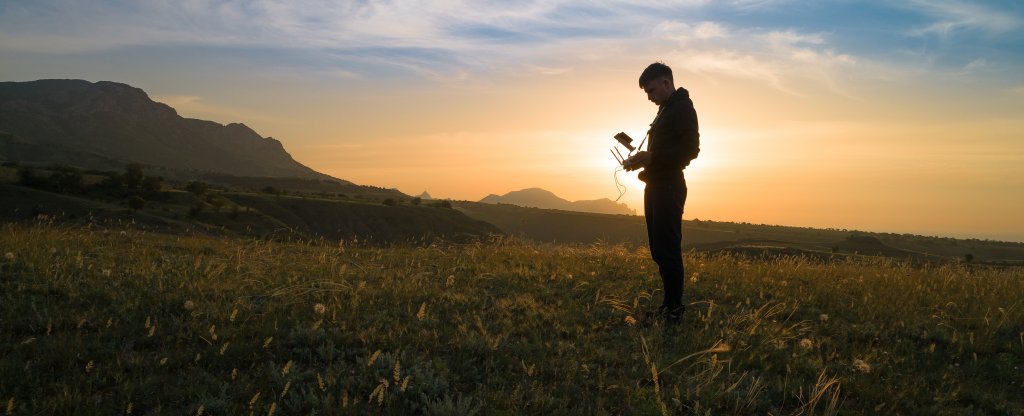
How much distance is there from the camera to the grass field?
129 inches

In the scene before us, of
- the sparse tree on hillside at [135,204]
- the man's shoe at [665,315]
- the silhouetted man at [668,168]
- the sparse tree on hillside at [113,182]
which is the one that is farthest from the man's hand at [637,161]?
the sparse tree on hillside at [113,182]

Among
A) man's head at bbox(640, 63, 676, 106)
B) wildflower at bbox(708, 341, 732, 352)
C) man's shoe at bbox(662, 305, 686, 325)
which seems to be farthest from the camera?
man's head at bbox(640, 63, 676, 106)

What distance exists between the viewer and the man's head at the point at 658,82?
5605 mm

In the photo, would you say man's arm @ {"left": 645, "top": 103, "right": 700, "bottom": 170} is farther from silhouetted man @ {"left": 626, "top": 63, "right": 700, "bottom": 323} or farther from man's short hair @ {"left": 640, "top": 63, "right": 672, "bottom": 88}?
man's short hair @ {"left": 640, "top": 63, "right": 672, "bottom": 88}

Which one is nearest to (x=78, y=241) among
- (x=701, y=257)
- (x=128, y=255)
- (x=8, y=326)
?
(x=128, y=255)

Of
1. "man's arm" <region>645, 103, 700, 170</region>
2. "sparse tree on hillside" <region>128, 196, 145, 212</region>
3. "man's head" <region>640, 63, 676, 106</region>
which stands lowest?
"sparse tree on hillside" <region>128, 196, 145, 212</region>

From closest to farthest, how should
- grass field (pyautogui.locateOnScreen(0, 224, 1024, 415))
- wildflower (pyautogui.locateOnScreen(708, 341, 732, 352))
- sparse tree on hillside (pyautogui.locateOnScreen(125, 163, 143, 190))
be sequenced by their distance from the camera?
1. grass field (pyautogui.locateOnScreen(0, 224, 1024, 415))
2. wildflower (pyautogui.locateOnScreen(708, 341, 732, 352))
3. sparse tree on hillside (pyautogui.locateOnScreen(125, 163, 143, 190))

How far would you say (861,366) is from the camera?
13.4 ft

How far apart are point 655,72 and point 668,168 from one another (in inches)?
39.4

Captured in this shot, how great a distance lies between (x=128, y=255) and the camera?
743 centimetres

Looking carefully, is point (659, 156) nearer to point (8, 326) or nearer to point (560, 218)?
point (8, 326)

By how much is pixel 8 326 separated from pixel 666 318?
5325 millimetres

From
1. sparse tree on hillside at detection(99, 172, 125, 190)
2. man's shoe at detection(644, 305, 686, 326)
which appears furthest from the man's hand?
sparse tree on hillside at detection(99, 172, 125, 190)

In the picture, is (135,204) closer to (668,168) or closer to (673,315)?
(668,168)
